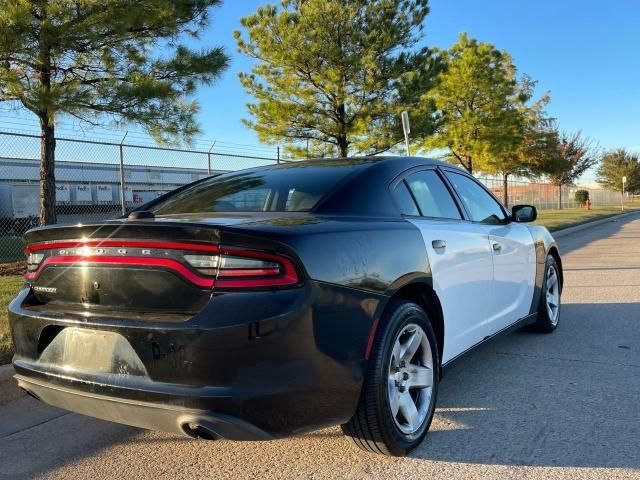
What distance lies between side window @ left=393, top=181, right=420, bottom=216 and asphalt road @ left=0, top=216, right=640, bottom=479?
49.3 inches

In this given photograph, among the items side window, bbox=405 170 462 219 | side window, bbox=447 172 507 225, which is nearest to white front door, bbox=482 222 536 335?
side window, bbox=447 172 507 225

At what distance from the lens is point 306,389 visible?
2381 millimetres

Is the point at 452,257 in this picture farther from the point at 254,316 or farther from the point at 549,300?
the point at 549,300

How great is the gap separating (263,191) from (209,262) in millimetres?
1165

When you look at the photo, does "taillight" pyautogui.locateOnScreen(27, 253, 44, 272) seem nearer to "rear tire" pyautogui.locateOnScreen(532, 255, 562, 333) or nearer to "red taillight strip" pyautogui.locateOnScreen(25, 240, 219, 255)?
"red taillight strip" pyautogui.locateOnScreen(25, 240, 219, 255)

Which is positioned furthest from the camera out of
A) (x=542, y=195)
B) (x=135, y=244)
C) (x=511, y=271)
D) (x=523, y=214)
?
(x=542, y=195)

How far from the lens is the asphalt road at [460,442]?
282 cm

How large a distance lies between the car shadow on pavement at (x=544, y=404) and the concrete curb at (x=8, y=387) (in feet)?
8.82

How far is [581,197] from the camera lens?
49.7m

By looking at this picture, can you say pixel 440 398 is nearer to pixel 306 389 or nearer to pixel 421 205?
pixel 421 205

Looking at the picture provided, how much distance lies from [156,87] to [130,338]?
6.92m

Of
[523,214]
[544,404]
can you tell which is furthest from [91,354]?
[523,214]

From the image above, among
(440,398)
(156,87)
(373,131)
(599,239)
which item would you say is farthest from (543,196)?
(440,398)

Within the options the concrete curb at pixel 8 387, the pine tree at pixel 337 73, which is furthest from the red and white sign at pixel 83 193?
the concrete curb at pixel 8 387
